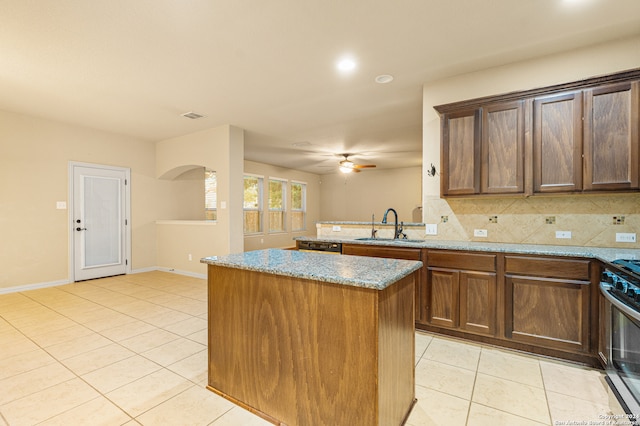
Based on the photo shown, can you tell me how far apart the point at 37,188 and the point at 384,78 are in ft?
18.0

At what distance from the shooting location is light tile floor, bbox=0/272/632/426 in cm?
177

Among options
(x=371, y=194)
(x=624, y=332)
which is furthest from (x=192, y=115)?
(x=371, y=194)

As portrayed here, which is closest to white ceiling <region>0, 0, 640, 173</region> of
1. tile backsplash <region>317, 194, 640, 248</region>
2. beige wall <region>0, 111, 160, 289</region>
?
beige wall <region>0, 111, 160, 289</region>

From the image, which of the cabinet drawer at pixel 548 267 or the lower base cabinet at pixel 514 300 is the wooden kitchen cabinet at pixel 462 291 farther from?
the cabinet drawer at pixel 548 267

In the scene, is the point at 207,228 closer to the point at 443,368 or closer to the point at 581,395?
the point at 443,368

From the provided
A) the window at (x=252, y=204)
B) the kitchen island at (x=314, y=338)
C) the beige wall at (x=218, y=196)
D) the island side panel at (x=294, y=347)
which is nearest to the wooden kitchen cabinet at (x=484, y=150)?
the kitchen island at (x=314, y=338)

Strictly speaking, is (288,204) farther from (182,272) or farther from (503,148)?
(503,148)

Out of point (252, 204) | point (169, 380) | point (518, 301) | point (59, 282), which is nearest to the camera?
point (169, 380)

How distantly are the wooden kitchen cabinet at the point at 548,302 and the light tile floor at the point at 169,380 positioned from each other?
0.64 feet

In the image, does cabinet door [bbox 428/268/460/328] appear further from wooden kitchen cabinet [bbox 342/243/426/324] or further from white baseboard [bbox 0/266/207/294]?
white baseboard [bbox 0/266/207/294]

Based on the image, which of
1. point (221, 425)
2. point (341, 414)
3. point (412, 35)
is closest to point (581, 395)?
point (341, 414)

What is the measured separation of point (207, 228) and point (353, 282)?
4.60m

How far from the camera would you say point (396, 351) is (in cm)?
157

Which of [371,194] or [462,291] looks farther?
[371,194]
